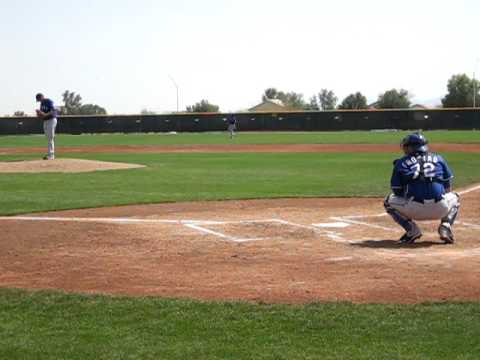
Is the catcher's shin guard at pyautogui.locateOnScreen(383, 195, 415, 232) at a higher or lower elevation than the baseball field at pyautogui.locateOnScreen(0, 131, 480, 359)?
higher

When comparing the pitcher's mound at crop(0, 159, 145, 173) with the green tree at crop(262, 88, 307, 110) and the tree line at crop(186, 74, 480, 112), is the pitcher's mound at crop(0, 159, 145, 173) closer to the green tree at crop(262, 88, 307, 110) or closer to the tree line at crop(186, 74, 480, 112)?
the tree line at crop(186, 74, 480, 112)

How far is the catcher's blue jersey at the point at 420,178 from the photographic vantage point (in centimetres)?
912

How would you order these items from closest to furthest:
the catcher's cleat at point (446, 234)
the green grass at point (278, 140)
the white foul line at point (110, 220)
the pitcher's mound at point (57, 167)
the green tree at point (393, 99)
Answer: the catcher's cleat at point (446, 234)
the white foul line at point (110, 220)
the pitcher's mound at point (57, 167)
the green grass at point (278, 140)
the green tree at point (393, 99)

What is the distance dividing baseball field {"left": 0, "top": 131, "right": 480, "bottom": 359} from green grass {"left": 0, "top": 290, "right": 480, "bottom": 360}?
0.01 metres

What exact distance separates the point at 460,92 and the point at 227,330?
85.9 m

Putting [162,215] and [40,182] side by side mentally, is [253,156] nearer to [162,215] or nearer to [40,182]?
[40,182]

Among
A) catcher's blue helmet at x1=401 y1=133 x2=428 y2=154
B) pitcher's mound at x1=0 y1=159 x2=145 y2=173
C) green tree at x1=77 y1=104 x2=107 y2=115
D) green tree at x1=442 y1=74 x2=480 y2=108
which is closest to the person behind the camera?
catcher's blue helmet at x1=401 y1=133 x2=428 y2=154

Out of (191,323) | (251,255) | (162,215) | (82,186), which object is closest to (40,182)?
(82,186)

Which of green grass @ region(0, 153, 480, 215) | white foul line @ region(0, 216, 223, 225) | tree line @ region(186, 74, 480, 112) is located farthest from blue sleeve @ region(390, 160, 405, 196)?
tree line @ region(186, 74, 480, 112)

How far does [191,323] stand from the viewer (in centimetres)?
565

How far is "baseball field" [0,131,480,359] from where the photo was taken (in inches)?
204

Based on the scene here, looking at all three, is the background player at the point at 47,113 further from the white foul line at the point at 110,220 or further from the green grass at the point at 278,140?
the green grass at the point at 278,140

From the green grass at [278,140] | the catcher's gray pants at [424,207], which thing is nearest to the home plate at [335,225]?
the catcher's gray pants at [424,207]

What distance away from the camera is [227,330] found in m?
5.46
